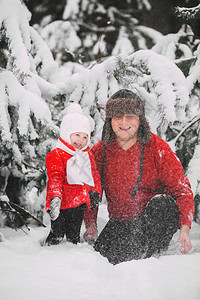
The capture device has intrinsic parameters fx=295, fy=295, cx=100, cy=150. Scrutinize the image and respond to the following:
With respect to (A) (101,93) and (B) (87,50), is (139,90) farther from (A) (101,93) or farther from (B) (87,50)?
(B) (87,50)

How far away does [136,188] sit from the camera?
168 cm

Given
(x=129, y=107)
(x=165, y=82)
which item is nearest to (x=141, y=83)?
(x=165, y=82)

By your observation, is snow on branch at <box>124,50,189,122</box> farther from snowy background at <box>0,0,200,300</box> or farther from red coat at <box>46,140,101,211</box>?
red coat at <box>46,140,101,211</box>

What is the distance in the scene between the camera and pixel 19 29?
176 cm

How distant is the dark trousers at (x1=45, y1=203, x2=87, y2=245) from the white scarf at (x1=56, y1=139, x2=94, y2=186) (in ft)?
0.46

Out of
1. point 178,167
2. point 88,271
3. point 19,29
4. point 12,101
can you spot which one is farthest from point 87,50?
point 88,271

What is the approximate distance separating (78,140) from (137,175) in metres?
0.39

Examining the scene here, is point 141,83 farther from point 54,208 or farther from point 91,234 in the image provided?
point 54,208

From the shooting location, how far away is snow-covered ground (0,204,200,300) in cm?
95

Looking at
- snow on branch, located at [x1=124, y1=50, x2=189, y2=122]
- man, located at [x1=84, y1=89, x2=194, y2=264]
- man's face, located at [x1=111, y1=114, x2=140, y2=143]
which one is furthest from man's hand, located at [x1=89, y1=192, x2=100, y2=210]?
snow on branch, located at [x1=124, y1=50, x2=189, y2=122]

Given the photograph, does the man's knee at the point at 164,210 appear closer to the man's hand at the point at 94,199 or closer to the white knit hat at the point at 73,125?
the man's hand at the point at 94,199

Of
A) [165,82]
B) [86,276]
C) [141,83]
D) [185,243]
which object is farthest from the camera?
[141,83]

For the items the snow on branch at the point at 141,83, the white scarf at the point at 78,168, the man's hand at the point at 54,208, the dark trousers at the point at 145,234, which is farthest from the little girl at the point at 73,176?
the snow on branch at the point at 141,83

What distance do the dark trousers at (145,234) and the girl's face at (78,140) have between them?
498 mm
